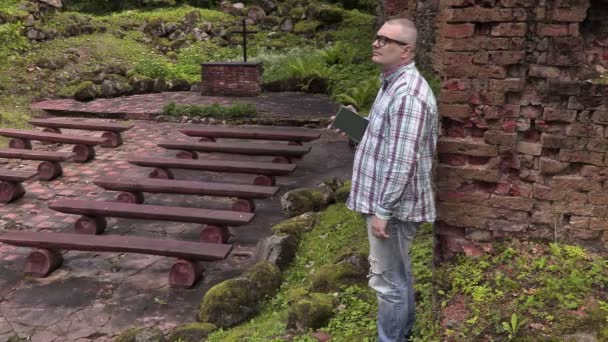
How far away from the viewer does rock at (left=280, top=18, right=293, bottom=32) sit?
1816cm

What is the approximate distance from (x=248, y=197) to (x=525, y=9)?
378 centimetres

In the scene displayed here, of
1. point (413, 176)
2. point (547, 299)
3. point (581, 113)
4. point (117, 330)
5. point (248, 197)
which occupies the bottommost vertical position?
point (117, 330)

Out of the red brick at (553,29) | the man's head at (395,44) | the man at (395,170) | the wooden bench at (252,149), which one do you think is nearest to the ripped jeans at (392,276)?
the man at (395,170)

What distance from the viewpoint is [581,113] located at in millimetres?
3201

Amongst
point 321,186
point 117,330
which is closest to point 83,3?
point 321,186

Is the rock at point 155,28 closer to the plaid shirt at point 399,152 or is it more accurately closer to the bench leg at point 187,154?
the bench leg at point 187,154

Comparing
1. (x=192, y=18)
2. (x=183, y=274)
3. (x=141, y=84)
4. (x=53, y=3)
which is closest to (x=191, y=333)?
(x=183, y=274)

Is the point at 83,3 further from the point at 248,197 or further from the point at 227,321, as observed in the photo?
the point at 227,321

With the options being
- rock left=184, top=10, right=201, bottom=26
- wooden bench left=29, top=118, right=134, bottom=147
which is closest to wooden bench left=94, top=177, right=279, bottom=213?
wooden bench left=29, top=118, right=134, bottom=147

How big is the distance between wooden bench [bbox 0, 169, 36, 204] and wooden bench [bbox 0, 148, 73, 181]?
503 millimetres

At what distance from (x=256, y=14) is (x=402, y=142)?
16.8 metres

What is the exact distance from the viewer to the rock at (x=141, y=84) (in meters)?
13.7

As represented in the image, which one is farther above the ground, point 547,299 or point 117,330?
point 547,299

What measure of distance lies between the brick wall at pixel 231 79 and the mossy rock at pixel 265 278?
8778mm
